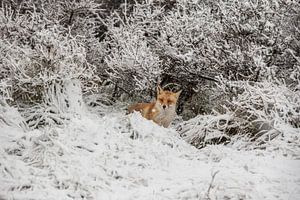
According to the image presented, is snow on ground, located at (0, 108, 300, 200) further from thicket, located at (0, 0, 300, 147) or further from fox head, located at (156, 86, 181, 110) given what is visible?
fox head, located at (156, 86, 181, 110)

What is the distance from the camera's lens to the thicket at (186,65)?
26.2 ft

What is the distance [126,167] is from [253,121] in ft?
8.06

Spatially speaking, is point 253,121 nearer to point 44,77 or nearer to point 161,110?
point 161,110

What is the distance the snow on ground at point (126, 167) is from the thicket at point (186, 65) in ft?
2.78

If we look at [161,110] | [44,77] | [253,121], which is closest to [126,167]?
[253,121]

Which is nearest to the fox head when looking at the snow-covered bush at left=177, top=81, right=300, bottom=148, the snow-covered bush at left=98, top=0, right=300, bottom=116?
the snow-covered bush at left=177, top=81, right=300, bottom=148

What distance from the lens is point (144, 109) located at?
9047 millimetres

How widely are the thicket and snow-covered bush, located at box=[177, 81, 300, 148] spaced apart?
18 millimetres

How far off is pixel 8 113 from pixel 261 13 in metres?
5.48

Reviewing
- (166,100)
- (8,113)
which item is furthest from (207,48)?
(8,113)

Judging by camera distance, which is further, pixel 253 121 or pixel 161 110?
pixel 161 110

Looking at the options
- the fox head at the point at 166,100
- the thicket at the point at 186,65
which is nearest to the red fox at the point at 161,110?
the fox head at the point at 166,100

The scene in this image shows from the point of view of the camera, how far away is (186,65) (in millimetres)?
10602

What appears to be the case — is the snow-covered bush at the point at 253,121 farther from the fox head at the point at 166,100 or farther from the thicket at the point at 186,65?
the fox head at the point at 166,100
